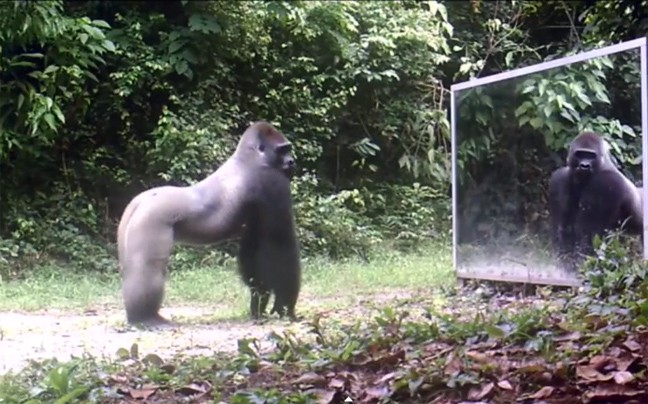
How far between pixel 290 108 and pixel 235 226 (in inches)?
67.6

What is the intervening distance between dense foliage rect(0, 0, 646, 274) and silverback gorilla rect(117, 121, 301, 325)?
35cm

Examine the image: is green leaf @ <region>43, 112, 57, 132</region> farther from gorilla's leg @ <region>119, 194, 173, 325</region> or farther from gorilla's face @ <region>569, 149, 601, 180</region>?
gorilla's face @ <region>569, 149, 601, 180</region>

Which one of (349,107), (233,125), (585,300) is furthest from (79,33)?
(585,300)

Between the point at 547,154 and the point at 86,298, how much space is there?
1.97m

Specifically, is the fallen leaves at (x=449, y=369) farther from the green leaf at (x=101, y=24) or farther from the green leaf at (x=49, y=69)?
the green leaf at (x=101, y=24)

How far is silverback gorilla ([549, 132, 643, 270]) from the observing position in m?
3.95

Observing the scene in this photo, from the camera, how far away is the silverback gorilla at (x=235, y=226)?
3.82m

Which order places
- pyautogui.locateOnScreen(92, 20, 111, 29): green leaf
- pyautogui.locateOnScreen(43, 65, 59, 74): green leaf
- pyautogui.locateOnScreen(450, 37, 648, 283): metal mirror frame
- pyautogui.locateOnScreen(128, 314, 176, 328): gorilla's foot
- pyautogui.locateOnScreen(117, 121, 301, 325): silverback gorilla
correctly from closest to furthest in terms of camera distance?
pyautogui.locateOnScreen(128, 314, 176, 328): gorilla's foot → pyautogui.locateOnScreen(117, 121, 301, 325): silverback gorilla → pyautogui.locateOnScreen(450, 37, 648, 283): metal mirror frame → pyautogui.locateOnScreen(43, 65, 59, 74): green leaf → pyautogui.locateOnScreen(92, 20, 111, 29): green leaf

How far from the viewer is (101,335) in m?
3.19

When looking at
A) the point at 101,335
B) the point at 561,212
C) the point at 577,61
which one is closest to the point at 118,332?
the point at 101,335

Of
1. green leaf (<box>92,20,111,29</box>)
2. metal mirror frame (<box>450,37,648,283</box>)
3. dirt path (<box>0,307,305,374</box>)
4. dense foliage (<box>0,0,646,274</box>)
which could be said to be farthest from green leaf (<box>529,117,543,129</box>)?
green leaf (<box>92,20,111,29</box>)

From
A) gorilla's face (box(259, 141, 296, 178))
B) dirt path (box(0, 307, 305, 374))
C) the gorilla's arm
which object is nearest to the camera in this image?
dirt path (box(0, 307, 305, 374))

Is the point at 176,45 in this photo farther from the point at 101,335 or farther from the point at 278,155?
the point at 101,335

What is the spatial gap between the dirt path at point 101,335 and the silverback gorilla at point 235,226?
218 mm
